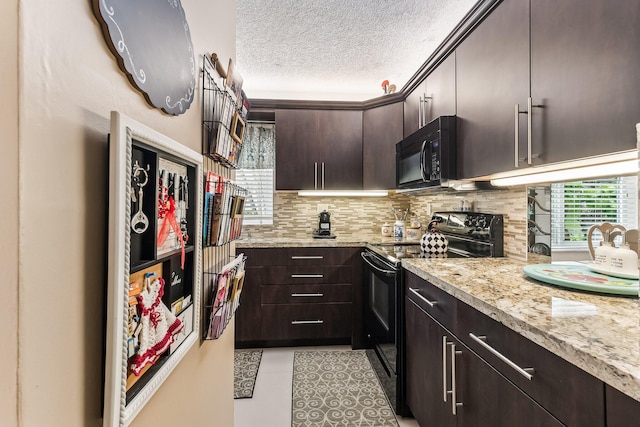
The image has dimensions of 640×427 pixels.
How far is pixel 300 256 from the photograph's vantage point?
2811mm

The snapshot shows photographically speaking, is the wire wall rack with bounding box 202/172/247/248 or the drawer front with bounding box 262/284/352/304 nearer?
the wire wall rack with bounding box 202/172/247/248

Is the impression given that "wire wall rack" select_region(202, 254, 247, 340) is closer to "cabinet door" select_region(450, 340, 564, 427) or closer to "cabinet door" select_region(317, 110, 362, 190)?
"cabinet door" select_region(450, 340, 564, 427)

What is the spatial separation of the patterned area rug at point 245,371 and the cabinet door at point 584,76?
7.12ft

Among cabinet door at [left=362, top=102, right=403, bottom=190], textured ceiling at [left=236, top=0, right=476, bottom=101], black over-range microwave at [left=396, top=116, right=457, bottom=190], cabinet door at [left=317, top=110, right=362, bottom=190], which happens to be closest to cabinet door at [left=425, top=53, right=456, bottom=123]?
black over-range microwave at [left=396, top=116, right=457, bottom=190]

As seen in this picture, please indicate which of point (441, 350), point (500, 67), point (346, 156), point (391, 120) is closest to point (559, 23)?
point (500, 67)

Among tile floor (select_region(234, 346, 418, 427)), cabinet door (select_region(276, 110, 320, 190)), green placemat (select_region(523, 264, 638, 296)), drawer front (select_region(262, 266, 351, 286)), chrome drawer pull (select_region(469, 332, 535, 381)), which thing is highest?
cabinet door (select_region(276, 110, 320, 190))

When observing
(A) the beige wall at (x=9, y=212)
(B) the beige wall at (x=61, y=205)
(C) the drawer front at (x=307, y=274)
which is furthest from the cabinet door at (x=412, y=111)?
(A) the beige wall at (x=9, y=212)

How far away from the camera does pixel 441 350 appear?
1.41 m

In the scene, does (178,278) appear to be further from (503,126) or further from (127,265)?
(503,126)

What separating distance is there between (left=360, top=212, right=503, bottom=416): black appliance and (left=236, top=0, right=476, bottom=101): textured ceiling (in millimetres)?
1349

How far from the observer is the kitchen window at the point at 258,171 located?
11.1ft

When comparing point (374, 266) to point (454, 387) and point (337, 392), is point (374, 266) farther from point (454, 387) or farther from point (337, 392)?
point (454, 387)

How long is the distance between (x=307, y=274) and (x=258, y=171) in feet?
4.20

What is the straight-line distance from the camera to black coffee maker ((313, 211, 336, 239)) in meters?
3.24
